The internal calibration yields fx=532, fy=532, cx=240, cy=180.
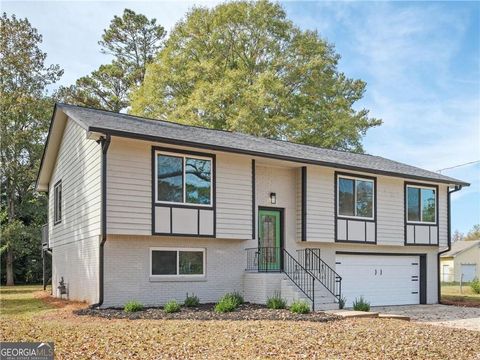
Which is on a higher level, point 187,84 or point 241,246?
point 187,84

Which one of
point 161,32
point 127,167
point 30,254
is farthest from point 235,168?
point 161,32

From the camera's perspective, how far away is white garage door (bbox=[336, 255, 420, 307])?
61.5 ft

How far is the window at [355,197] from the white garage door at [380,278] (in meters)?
1.64

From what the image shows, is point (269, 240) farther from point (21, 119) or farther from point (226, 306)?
point (21, 119)

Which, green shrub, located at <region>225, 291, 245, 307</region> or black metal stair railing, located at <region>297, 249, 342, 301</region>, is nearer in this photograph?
green shrub, located at <region>225, 291, 245, 307</region>

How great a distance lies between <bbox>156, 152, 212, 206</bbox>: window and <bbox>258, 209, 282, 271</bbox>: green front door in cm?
264

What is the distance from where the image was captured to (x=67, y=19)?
16484mm

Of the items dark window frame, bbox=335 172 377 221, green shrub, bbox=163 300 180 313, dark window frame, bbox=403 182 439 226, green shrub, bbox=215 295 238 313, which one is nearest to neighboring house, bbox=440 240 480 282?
dark window frame, bbox=403 182 439 226

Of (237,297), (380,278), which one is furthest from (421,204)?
(237,297)

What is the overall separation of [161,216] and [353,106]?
24719 mm

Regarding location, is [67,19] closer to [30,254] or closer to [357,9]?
[357,9]

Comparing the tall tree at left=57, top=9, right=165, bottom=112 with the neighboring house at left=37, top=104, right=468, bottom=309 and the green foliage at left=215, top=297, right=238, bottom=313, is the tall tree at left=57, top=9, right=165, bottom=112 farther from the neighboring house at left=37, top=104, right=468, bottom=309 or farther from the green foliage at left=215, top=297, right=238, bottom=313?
the green foliage at left=215, top=297, right=238, bottom=313

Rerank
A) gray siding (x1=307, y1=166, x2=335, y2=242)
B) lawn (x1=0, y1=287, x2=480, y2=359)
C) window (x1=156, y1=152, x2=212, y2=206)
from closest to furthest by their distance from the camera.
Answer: lawn (x1=0, y1=287, x2=480, y2=359) < window (x1=156, y1=152, x2=212, y2=206) < gray siding (x1=307, y1=166, x2=335, y2=242)

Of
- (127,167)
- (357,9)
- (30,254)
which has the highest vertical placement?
(357,9)
